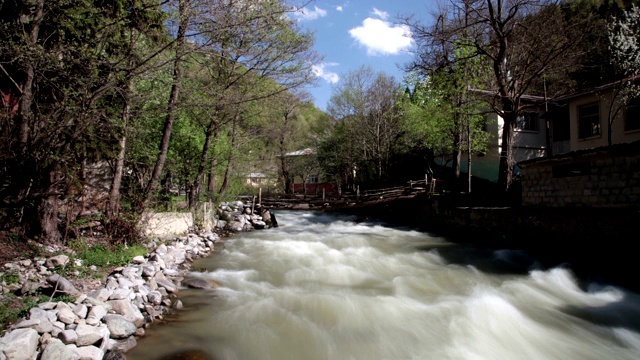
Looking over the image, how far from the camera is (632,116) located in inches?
659

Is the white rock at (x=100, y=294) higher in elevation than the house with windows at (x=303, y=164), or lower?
lower

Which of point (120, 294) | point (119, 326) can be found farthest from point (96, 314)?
point (120, 294)

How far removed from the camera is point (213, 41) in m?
6.95

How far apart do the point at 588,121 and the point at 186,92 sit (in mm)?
19854

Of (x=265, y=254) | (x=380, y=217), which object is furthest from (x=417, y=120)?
(x=265, y=254)

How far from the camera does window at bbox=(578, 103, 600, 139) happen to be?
18.2m

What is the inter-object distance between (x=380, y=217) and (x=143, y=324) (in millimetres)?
17297

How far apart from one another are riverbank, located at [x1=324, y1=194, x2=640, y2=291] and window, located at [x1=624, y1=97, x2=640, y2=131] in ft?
30.0

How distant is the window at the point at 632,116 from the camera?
16.4 meters

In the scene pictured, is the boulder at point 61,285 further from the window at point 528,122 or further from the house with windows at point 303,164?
the house with windows at point 303,164

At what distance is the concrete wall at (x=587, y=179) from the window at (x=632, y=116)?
8305 millimetres

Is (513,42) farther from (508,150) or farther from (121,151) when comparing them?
(121,151)

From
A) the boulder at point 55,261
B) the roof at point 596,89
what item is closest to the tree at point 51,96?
the boulder at point 55,261

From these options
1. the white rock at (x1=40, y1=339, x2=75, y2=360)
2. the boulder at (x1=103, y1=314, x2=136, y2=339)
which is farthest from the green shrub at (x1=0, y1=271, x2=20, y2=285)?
the white rock at (x1=40, y1=339, x2=75, y2=360)
